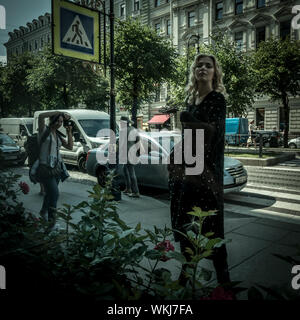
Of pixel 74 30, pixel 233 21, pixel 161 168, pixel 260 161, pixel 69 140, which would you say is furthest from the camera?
pixel 233 21

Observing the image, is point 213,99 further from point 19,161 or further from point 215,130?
point 19,161

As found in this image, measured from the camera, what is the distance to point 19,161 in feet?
8.53

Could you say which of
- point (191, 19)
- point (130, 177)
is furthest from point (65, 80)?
point (191, 19)

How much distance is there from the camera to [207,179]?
223cm

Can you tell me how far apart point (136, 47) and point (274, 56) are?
28.6ft

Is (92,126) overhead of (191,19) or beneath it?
beneath

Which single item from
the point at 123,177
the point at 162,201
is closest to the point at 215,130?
the point at 162,201

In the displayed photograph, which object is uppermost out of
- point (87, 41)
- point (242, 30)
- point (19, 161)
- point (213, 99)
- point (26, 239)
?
point (242, 30)

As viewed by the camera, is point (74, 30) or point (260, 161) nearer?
point (74, 30)

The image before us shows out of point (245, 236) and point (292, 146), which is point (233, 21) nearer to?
point (292, 146)

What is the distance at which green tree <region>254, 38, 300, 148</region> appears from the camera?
1808 cm

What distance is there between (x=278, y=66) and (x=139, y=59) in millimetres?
8769

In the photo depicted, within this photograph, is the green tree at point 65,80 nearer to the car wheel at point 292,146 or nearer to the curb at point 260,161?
the curb at point 260,161

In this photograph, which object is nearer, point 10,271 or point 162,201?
point 10,271
